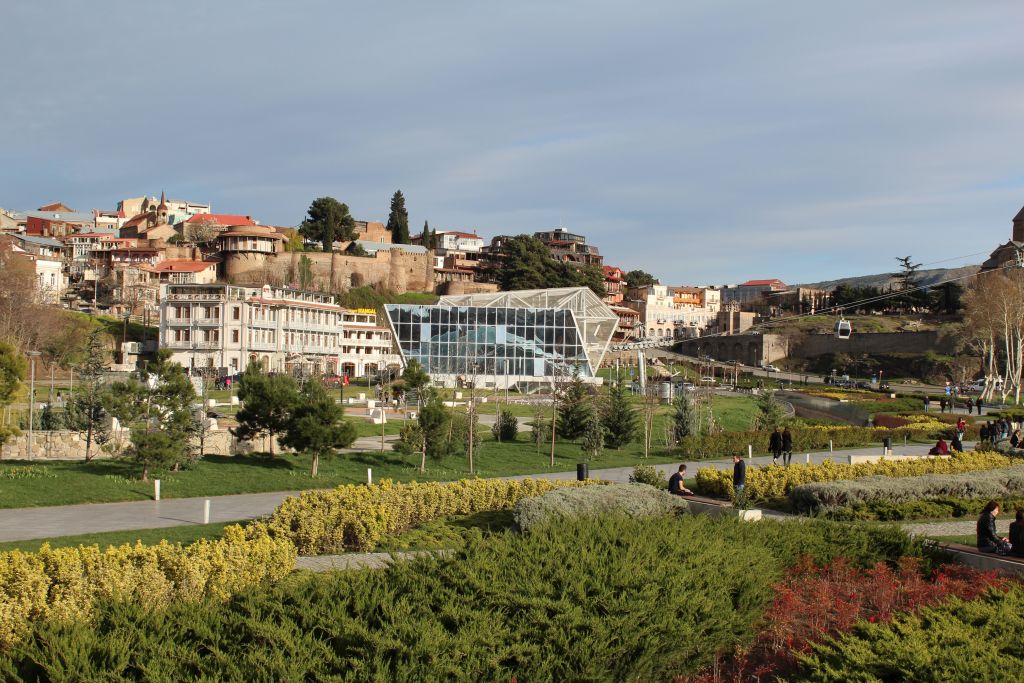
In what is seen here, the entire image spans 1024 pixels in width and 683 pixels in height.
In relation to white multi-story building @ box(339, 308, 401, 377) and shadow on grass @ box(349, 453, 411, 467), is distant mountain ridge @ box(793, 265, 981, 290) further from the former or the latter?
shadow on grass @ box(349, 453, 411, 467)

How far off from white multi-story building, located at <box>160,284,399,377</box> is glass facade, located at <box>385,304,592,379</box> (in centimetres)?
756

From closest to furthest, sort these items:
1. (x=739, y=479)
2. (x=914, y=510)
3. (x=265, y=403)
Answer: (x=914, y=510) < (x=739, y=479) < (x=265, y=403)

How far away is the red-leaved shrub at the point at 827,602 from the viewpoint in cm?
862

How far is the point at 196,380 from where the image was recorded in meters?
44.4

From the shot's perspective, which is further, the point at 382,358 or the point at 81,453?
the point at 382,358

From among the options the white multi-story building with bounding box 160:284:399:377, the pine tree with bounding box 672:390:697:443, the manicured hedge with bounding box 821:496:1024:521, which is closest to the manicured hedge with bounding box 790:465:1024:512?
the manicured hedge with bounding box 821:496:1024:521

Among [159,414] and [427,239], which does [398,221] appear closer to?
[427,239]

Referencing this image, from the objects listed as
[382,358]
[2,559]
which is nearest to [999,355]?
[382,358]

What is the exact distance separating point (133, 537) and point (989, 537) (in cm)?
1286

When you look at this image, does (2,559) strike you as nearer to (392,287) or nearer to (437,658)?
(437,658)

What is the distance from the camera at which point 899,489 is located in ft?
55.0

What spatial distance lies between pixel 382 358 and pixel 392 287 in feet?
85.6

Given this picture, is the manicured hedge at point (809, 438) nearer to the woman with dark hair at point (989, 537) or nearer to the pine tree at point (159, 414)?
the pine tree at point (159, 414)

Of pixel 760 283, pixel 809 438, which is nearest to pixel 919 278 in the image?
pixel 760 283
